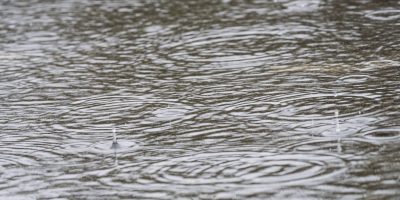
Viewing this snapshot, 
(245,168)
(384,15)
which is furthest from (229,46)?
(245,168)

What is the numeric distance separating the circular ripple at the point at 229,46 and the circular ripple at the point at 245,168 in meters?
1.98

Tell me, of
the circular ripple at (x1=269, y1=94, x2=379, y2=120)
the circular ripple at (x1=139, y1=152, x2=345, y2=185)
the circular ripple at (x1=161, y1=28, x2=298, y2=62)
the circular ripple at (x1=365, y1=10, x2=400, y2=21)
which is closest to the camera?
the circular ripple at (x1=139, y1=152, x2=345, y2=185)

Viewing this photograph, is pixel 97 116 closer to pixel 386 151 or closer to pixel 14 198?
pixel 14 198

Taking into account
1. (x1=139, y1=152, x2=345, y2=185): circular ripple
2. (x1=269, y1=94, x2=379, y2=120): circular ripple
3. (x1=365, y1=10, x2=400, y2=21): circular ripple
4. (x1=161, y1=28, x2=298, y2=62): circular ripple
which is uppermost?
(x1=139, y1=152, x2=345, y2=185): circular ripple

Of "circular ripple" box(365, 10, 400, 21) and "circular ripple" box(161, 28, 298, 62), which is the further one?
"circular ripple" box(365, 10, 400, 21)

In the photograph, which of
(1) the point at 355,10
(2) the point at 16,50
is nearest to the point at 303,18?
(1) the point at 355,10

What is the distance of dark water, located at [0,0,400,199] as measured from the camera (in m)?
3.54

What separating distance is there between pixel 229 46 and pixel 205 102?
4.46 feet

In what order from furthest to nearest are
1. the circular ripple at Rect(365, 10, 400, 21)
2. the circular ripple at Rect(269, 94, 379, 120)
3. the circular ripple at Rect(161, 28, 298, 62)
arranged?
the circular ripple at Rect(365, 10, 400, 21) → the circular ripple at Rect(161, 28, 298, 62) → the circular ripple at Rect(269, 94, 379, 120)

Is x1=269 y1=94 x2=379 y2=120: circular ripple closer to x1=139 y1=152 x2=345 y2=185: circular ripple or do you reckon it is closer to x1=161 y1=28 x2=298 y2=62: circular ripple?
x1=139 y1=152 x2=345 y2=185: circular ripple

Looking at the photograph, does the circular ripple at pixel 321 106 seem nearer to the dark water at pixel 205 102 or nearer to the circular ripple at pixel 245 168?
the dark water at pixel 205 102

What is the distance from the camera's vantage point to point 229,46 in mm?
6074

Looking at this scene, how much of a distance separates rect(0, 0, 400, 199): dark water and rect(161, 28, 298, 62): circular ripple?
0.01 metres

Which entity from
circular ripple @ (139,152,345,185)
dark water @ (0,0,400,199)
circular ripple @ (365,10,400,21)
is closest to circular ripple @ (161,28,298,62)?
dark water @ (0,0,400,199)
